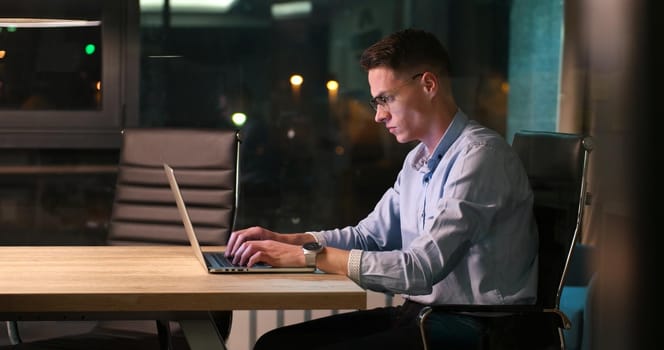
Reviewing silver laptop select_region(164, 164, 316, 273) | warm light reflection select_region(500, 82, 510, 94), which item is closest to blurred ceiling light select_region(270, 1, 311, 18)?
warm light reflection select_region(500, 82, 510, 94)

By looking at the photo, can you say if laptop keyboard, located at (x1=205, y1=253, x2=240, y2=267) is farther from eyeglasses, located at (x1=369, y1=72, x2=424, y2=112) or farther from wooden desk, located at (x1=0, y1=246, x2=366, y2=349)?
eyeglasses, located at (x1=369, y1=72, x2=424, y2=112)

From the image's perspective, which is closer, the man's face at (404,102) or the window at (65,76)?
the man's face at (404,102)

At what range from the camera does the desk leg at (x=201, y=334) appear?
64.4 inches

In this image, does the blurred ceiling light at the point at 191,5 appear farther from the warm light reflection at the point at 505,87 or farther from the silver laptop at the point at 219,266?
the silver laptop at the point at 219,266

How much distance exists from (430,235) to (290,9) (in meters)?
1.98

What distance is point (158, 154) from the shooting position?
2.76 meters

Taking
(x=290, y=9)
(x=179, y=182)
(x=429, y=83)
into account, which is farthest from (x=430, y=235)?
(x=290, y=9)

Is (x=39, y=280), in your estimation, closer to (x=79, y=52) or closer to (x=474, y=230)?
(x=474, y=230)

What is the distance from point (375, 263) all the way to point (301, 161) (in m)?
1.88

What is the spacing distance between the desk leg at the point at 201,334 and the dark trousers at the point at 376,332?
1.15 feet

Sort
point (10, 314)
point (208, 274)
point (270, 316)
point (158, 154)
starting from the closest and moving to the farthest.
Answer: point (10, 314) < point (208, 274) < point (158, 154) < point (270, 316)

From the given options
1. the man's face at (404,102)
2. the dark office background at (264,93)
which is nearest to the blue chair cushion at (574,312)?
the dark office background at (264,93)

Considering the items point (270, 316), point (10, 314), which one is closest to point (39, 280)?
point (10, 314)

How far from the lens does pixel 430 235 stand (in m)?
1.88
